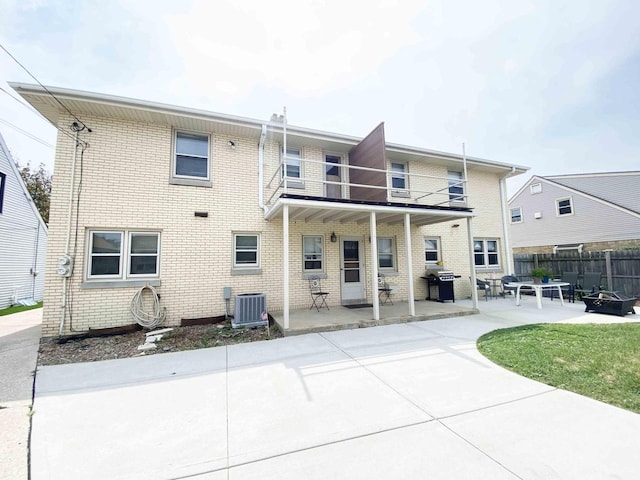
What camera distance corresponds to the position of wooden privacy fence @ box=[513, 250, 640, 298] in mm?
9688

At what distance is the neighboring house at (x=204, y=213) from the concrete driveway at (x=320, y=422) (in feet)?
7.97

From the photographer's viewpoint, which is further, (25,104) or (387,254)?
(387,254)

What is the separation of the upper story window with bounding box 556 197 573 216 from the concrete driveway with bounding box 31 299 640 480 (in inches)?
743

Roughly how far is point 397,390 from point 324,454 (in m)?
1.50

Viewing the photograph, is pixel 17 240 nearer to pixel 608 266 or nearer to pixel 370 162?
pixel 370 162

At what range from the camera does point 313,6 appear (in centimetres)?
657

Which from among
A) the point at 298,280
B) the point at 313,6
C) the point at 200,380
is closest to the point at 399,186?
the point at 298,280

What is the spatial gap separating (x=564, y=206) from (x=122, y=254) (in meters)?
23.9

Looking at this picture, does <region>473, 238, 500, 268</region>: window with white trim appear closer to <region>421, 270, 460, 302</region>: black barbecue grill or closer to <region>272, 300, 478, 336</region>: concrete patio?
<region>421, 270, 460, 302</region>: black barbecue grill

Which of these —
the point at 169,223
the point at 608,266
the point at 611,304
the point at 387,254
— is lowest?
the point at 611,304

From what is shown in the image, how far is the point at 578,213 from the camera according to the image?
55.2 feet

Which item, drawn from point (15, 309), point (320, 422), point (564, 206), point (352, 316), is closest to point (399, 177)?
point (352, 316)

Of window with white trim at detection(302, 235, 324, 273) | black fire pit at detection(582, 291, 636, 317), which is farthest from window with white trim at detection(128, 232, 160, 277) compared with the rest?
black fire pit at detection(582, 291, 636, 317)

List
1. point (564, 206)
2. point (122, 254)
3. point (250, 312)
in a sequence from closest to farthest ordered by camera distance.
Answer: point (250, 312)
point (122, 254)
point (564, 206)
